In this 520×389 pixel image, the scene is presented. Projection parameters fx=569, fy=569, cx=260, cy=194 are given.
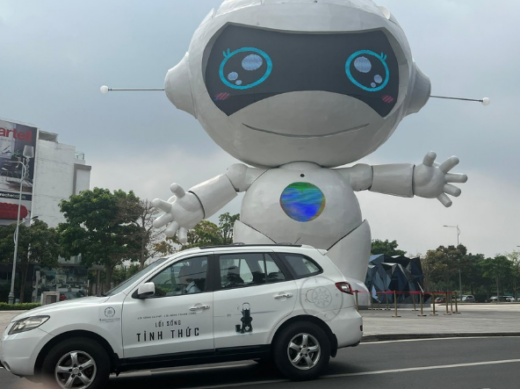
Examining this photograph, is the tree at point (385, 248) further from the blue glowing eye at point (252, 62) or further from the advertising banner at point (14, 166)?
the blue glowing eye at point (252, 62)

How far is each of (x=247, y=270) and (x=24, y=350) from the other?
95.7 inches

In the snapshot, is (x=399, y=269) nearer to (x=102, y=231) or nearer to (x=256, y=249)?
(x=102, y=231)

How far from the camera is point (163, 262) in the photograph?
20.9ft

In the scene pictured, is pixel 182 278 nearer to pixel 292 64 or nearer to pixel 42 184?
pixel 292 64

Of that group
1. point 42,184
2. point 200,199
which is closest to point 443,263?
point 42,184

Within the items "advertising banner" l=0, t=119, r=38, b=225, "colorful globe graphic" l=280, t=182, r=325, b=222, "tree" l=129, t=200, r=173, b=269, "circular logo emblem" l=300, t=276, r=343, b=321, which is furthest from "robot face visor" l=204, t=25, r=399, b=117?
"advertising banner" l=0, t=119, r=38, b=225

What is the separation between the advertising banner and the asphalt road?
143 feet

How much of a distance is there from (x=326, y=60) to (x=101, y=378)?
9379 mm

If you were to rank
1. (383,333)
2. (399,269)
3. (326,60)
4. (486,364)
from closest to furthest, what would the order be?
1. (486,364)
2. (383,333)
3. (326,60)
4. (399,269)

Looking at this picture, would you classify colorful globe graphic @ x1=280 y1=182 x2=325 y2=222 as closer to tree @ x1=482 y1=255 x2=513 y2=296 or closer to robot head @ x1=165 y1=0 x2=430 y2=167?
robot head @ x1=165 y1=0 x2=430 y2=167

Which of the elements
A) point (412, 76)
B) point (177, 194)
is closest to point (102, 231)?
point (177, 194)

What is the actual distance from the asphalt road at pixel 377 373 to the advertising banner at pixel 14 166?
4359cm

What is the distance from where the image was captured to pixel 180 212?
14273 mm

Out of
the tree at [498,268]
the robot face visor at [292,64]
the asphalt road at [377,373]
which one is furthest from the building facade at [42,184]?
the tree at [498,268]
